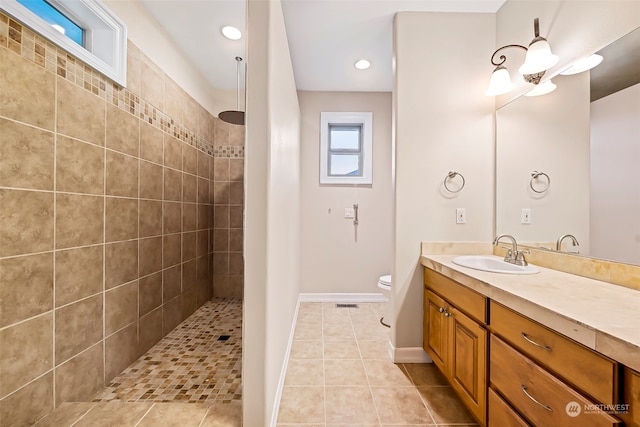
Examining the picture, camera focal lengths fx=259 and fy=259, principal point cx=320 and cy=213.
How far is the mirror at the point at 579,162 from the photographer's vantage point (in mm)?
1174

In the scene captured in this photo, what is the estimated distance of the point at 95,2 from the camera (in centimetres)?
158

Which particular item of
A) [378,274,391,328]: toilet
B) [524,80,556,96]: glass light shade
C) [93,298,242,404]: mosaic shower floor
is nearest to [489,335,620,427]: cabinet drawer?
[378,274,391,328]: toilet

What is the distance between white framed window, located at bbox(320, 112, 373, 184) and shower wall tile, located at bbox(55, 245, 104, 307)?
2305mm

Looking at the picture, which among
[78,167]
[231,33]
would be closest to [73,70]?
[78,167]

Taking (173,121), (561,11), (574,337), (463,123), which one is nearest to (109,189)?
(173,121)

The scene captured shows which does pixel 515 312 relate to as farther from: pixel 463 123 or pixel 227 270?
pixel 227 270

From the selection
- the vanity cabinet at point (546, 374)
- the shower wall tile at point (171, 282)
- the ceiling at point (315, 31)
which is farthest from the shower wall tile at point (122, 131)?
the vanity cabinet at point (546, 374)

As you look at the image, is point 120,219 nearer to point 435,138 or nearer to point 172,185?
point 172,185

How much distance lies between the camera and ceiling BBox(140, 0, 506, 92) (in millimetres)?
1944

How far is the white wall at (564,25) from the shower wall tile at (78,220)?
9.41ft

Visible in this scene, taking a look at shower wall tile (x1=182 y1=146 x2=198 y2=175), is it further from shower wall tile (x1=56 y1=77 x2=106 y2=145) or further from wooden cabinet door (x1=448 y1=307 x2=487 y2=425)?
wooden cabinet door (x1=448 y1=307 x2=487 y2=425)

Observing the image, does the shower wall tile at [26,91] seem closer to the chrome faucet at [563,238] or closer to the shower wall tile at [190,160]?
the shower wall tile at [190,160]

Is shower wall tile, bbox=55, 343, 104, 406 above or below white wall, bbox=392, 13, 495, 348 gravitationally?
below

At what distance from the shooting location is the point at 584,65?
1383 mm
